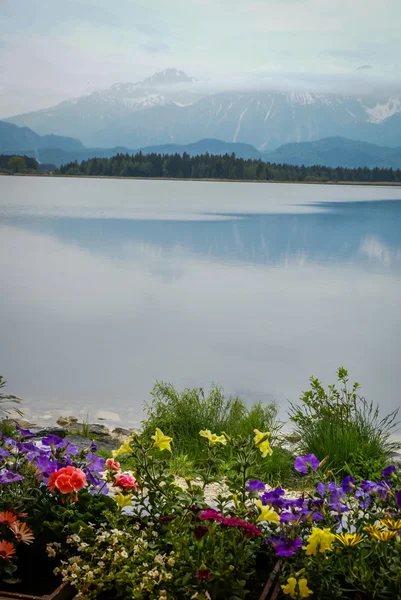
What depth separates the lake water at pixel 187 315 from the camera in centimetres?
902

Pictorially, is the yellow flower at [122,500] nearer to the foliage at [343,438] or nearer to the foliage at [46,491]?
the foliage at [46,491]

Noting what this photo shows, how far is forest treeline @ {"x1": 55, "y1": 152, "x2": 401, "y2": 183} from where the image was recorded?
8762 centimetres

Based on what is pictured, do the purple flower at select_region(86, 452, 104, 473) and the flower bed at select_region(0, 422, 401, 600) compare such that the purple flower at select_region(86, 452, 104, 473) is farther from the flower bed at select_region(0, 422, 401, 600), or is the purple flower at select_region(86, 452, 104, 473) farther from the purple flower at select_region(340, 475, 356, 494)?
the purple flower at select_region(340, 475, 356, 494)

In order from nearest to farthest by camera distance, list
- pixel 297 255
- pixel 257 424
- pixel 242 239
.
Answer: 1. pixel 257 424
2. pixel 297 255
3. pixel 242 239

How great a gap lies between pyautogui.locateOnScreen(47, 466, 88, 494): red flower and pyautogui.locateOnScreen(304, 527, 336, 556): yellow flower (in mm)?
874

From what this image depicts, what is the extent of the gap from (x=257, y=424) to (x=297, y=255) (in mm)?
18684

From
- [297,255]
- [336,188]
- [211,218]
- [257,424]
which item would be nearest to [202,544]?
[257,424]

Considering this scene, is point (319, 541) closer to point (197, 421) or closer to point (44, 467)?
point (44, 467)

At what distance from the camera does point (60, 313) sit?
13633mm

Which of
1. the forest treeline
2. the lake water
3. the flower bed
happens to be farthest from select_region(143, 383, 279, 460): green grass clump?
the forest treeline

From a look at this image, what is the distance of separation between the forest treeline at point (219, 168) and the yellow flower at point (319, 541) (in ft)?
275

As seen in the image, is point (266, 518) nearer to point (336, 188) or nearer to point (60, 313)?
point (60, 313)

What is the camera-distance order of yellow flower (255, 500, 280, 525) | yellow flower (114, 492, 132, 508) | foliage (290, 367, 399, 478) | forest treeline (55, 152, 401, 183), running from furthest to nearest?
forest treeline (55, 152, 401, 183) < foliage (290, 367, 399, 478) < yellow flower (114, 492, 132, 508) < yellow flower (255, 500, 280, 525)

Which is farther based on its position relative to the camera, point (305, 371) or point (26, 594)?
point (305, 371)
